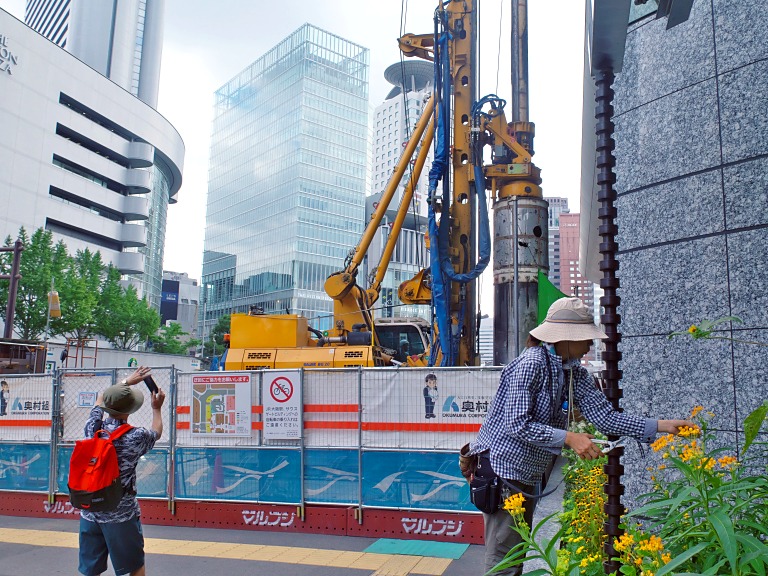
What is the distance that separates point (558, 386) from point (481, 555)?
3798mm

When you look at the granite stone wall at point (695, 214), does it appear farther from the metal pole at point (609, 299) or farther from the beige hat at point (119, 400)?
the beige hat at point (119, 400)

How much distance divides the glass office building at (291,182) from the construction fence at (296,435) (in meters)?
87.4

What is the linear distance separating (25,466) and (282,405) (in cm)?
408

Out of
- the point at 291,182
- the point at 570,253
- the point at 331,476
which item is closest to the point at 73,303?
the point at 331,476

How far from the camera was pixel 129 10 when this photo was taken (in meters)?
118

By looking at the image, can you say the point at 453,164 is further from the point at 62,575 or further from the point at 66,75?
the point at 66,75

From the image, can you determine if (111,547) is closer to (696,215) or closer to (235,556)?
(235,556)

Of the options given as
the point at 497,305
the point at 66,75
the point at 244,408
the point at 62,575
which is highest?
the point at 66,75

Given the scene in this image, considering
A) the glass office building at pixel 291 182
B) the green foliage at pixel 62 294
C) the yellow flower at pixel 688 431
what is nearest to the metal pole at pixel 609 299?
the yellow flower at pixel 688 431

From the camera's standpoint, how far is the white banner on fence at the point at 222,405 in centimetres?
820

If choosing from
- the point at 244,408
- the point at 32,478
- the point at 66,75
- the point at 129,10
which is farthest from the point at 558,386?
the point at 129,10

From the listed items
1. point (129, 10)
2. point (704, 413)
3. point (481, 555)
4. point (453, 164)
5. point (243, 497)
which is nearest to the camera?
point (704, 413)

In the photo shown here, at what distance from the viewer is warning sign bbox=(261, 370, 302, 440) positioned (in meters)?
7.95

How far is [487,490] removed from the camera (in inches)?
132
